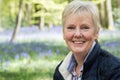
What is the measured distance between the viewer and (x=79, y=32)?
9.29ft

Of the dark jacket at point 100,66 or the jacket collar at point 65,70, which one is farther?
the jacket collar at point 65,70

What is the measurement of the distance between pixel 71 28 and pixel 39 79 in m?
4.77

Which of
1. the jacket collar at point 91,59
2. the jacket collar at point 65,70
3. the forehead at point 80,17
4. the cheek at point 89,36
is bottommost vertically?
the jacket collar at point 65,70

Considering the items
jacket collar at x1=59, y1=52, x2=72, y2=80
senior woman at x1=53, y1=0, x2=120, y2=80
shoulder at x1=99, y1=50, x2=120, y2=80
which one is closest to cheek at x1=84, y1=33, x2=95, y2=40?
senior woman at x1=53, y1=0, x2=120, y2=80

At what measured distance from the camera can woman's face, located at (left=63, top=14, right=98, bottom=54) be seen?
2.82m

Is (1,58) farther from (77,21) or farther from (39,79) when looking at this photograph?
(77,21)

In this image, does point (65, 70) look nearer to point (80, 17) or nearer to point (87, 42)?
point (87, 42)

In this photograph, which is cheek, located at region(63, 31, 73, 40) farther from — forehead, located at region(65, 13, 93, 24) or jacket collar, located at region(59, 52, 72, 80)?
jacket collar, located at region(59, 52, 72, 80)

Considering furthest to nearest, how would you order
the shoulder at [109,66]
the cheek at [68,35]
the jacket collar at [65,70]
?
the jacket collar at [65,70] → the cheek at [68,35] → the shoulder at [109,66]

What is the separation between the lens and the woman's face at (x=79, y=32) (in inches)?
111

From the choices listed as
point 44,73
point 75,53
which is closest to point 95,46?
point 75,53

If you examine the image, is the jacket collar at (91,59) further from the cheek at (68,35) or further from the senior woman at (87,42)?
the cheek at (68,35)

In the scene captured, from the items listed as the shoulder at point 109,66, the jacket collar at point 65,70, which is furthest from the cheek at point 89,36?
the jacket collar at point 65,70

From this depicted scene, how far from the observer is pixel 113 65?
2787mm
